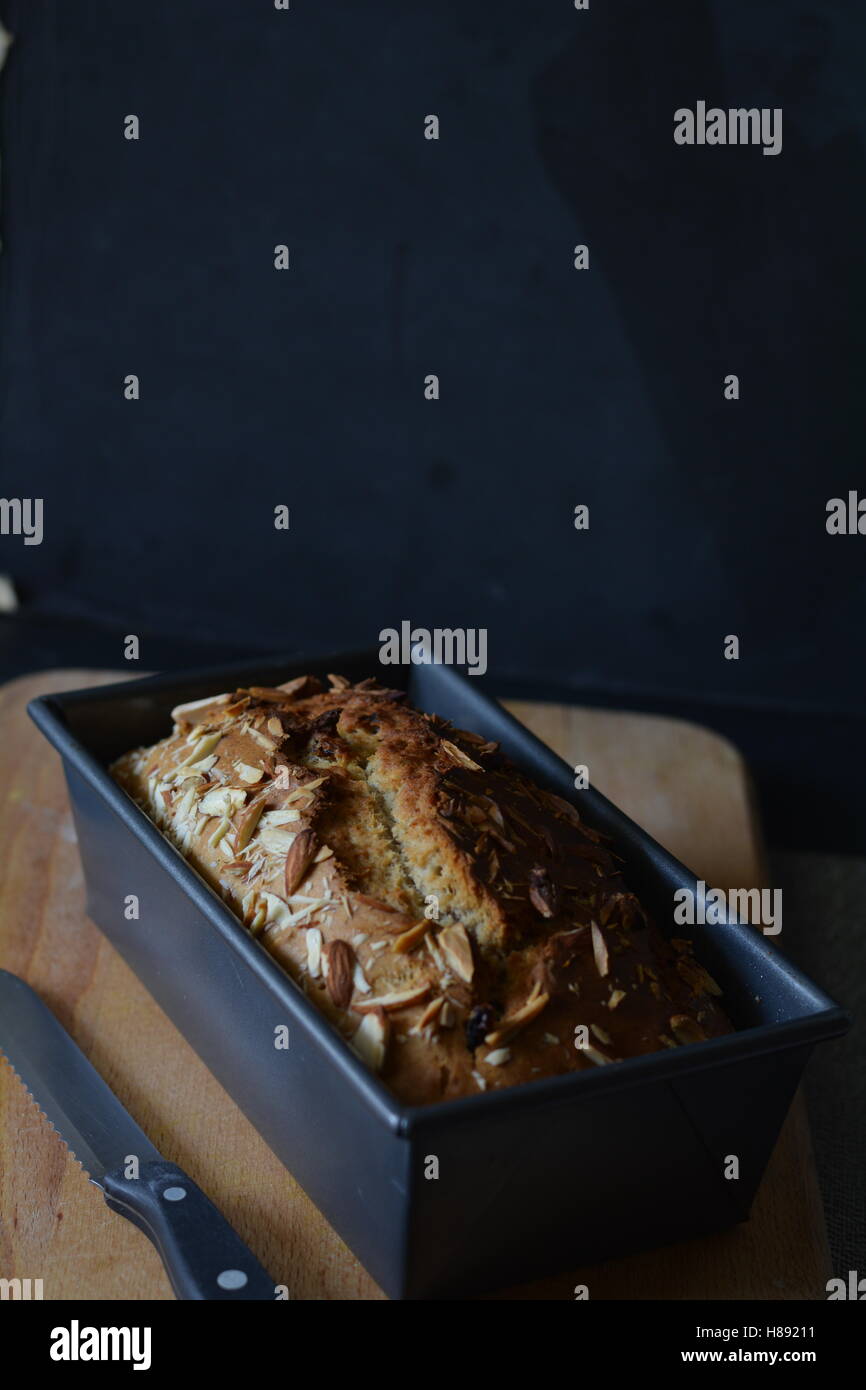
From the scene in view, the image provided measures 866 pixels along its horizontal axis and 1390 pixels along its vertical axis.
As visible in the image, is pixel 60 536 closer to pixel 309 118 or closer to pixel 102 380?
pixel 102 380

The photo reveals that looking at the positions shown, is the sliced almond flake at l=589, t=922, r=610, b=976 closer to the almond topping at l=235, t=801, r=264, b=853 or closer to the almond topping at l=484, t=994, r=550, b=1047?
the almond topping at l=484, t=994, r=550, b=1047

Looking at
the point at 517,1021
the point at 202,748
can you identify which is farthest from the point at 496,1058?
the point at 202,748

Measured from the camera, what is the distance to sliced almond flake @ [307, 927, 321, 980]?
3.58 ft

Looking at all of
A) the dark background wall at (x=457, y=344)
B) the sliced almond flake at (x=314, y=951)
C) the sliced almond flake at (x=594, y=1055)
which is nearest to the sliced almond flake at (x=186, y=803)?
the sliced almond flake at (x=314, y=951)

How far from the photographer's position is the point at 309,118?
2244 mm

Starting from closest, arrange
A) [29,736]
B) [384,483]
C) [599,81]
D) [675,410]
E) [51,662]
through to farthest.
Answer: [29,736]
[599,81]
[675,410]
[384,483]
[51,662]

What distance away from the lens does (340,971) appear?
1.07m

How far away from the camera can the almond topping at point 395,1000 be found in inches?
41.1

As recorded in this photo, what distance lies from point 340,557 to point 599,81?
969 mm

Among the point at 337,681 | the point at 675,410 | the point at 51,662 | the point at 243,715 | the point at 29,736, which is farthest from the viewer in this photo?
the point at 51,662

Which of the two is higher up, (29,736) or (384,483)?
(384,483)

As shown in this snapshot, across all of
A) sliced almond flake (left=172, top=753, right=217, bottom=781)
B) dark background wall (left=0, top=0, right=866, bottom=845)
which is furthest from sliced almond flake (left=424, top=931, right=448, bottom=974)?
dark background wall (left=0, top=0, right=866, bottom=845)
